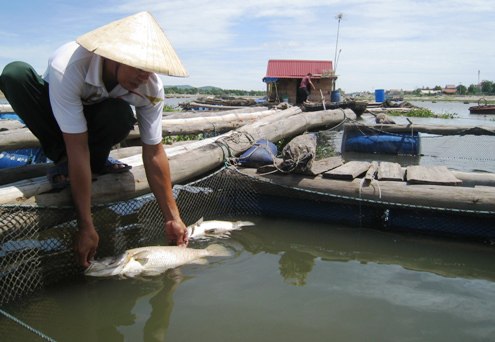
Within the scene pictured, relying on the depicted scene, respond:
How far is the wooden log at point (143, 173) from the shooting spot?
3502 millimetres

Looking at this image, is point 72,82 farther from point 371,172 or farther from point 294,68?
point 294,68

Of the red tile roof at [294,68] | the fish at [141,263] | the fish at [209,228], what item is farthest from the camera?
the red tile roof at [294,68]

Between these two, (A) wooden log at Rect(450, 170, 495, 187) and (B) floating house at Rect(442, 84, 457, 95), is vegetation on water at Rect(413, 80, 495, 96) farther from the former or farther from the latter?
(A) wooden log at Rect(450, 170, 495, 187)

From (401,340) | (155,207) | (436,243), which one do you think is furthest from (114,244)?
(436,243)

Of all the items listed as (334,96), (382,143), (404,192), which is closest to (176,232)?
(404,192)

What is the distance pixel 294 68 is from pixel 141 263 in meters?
24.6

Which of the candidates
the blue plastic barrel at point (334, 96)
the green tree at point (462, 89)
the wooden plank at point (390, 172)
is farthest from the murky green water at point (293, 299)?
the green tree at point (462, 89)

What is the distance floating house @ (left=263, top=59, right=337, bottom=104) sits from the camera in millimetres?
25312

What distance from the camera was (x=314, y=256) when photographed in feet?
15.1

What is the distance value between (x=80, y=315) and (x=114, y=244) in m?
1.13

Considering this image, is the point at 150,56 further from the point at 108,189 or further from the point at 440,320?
the point at 440,320

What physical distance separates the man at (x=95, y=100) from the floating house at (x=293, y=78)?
21.6 meters

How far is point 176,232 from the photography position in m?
3.71

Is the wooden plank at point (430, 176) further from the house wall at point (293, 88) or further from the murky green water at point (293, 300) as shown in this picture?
the house wall at point (293, 88)
